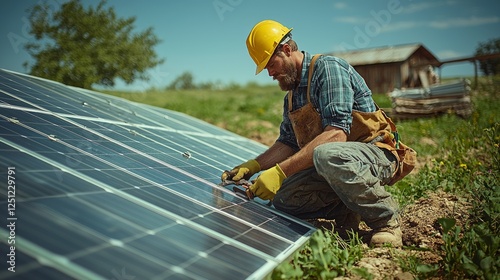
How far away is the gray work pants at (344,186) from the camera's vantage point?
3.45m

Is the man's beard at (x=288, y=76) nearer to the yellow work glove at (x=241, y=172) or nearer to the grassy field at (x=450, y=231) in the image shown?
the yellow work glove at (x=241, y=172)

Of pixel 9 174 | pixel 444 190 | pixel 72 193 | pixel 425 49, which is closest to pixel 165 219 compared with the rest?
pixel 72 193

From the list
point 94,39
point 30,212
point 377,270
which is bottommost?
point 377,270

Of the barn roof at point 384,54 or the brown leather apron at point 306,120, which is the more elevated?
the barn roof at point 384,54

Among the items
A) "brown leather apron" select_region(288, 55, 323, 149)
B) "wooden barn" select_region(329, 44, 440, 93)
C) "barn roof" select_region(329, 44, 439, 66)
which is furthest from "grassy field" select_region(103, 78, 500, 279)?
"barn roof" select_region(329, 44, 439, 66)

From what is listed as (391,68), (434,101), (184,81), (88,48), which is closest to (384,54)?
(391,68)

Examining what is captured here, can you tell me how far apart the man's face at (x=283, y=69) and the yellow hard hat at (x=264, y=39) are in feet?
0.28

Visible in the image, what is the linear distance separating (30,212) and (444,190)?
17.2 ft

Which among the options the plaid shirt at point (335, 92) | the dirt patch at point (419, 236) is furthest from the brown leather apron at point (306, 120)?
the dirt patch at point (419, 236)

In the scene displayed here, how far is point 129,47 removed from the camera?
38.9 meters

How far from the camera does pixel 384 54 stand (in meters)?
33.2

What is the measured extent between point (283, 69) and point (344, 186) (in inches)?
56.7

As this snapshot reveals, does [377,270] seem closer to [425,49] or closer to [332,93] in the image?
[332,93]

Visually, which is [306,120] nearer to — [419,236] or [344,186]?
[344,186]
